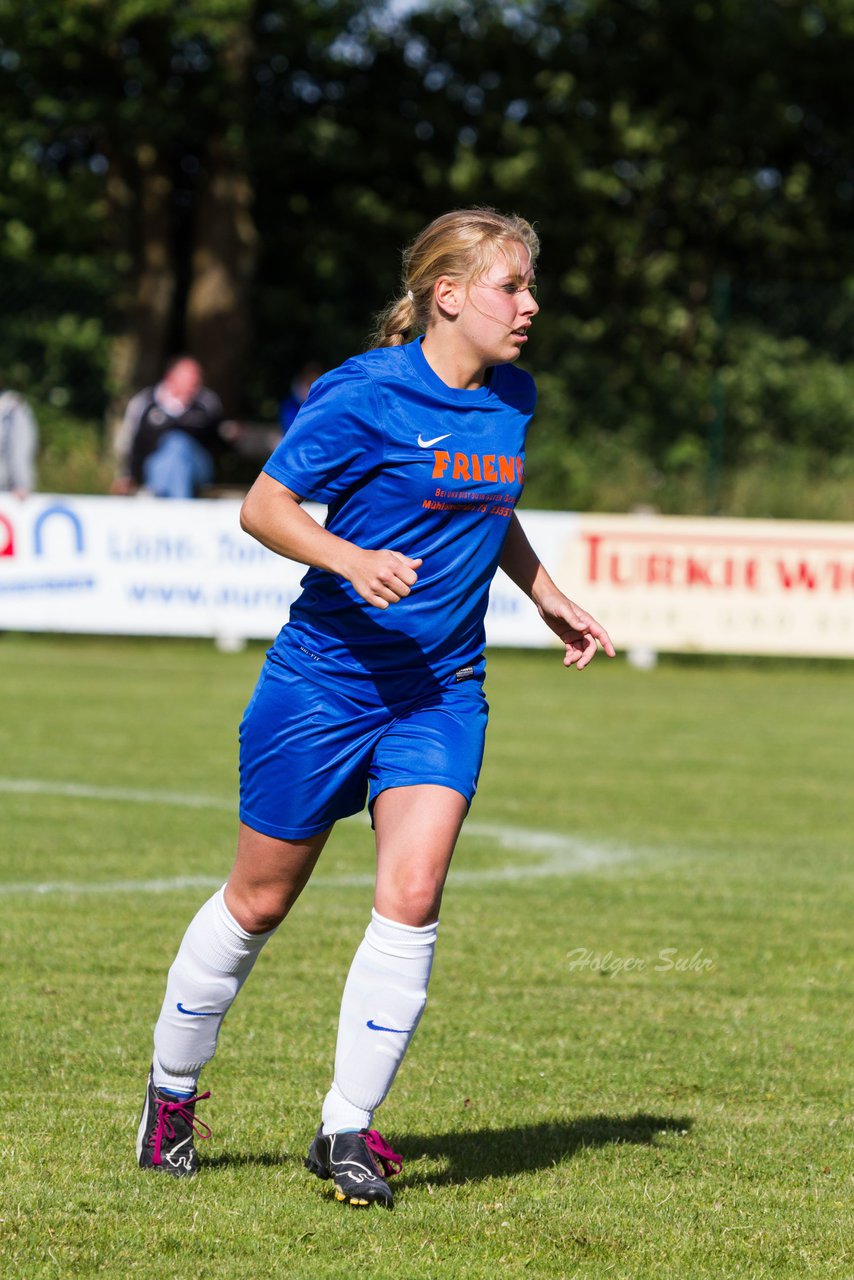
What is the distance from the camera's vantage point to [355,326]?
2789cm

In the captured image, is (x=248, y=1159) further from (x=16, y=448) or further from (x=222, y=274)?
(x=222, y=274)

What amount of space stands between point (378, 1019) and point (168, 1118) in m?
0.55

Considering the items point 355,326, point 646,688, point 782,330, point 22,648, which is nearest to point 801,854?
point 646,688

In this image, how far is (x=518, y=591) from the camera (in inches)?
660

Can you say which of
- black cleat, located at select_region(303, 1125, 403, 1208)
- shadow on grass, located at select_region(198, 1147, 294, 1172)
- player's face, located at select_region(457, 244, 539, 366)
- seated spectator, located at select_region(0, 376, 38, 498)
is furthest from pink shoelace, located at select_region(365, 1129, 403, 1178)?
seated spectator, located at select_region(0, 376, 38, 498)

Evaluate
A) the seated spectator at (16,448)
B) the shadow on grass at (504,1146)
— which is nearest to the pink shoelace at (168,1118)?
the shadow on grass at (504,1146)

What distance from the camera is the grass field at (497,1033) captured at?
4.00m

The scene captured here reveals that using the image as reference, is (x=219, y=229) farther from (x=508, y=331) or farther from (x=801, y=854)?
(x=508, y=331)

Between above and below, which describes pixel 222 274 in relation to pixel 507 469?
above

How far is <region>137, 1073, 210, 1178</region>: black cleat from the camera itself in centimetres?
436

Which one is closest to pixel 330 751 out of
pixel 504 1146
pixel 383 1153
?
pixel 383 1153

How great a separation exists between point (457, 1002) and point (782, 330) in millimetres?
17474

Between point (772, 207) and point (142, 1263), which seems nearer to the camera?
point (142, 1263)

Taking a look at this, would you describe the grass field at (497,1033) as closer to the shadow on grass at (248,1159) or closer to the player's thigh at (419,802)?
the shadow on grass at (248,1159)
